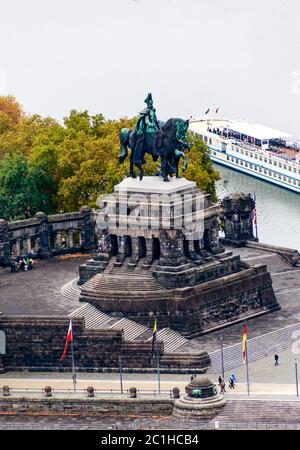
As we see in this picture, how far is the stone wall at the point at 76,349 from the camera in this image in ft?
606

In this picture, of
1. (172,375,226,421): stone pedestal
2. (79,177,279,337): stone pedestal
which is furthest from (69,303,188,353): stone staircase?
(172,375,226,421): stone pedestal

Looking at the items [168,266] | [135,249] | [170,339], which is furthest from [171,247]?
[170,339]

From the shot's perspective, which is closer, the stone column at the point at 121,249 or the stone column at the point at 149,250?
the stone column at the point at 149,250

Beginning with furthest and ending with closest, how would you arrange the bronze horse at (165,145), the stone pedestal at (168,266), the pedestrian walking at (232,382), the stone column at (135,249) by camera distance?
the stone column at (135,249) < the bronze horse at (165,145) < the stone pedestal at (168,266) < the pedestrian walking at (232,382)

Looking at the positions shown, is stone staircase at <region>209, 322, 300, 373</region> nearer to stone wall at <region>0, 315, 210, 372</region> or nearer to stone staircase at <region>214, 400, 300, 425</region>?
stone wall at <region>0, 315, 210, 372</region>

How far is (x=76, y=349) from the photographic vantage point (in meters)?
186

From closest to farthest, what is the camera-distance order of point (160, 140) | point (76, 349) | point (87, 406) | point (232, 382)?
1. point (87, 406)
2. point (232, 382)
3. point (76, 349)
4. point (160, 140)

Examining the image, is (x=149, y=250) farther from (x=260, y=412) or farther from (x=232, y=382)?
(x=260, y=412)

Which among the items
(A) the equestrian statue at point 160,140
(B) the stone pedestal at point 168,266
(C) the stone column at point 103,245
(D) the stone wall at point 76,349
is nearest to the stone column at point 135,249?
(B) the stone pedestal at point 168,266

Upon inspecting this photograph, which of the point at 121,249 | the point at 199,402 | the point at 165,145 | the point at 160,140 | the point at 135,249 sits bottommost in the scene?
the point at 199,402

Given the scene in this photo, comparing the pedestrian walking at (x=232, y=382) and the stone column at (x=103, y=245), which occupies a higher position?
the stone column at (x=103, y=245)

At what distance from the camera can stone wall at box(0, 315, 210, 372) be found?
185m

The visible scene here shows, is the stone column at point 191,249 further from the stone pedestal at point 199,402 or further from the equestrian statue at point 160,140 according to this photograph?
the stone pedestal at point 199,402
